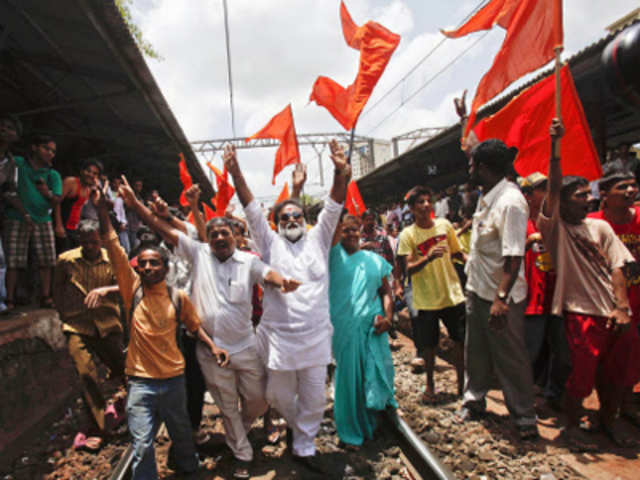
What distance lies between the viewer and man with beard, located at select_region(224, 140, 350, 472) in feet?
9.77

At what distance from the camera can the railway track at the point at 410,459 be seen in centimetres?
263

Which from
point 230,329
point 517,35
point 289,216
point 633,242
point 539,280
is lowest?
point 230,329

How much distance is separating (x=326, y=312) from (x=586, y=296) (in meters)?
2.04

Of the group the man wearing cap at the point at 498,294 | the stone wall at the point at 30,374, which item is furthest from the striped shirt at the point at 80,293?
the man wearing cap at the point at 498,294

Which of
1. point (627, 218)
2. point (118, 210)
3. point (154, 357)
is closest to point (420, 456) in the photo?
point (154, 357)

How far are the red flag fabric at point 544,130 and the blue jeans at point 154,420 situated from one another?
335cm

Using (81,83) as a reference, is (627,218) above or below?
below

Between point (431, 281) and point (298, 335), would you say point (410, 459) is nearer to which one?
point (298, 335)

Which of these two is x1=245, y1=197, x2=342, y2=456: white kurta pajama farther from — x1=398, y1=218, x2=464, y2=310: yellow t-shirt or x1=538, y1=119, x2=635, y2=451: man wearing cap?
x1=538, y1=119, x2=635, y2=451: man wearing cap

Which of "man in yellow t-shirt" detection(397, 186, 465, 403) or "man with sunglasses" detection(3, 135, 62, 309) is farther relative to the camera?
"man with sunglasses" detection(3, 135, 62, 309)

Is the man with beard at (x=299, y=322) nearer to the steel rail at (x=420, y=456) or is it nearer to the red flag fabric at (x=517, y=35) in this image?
the steel rail at (x=420, y=456)

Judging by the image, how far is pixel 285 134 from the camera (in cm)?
537

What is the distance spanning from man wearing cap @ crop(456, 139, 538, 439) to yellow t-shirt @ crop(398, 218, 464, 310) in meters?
0.58

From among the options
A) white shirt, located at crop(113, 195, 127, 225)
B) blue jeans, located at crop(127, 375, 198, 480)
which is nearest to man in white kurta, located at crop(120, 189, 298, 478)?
blue jeans, located at crop(127, 375, 198, 480)
